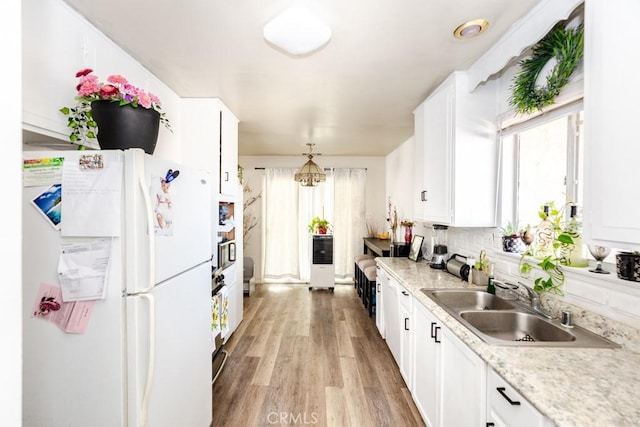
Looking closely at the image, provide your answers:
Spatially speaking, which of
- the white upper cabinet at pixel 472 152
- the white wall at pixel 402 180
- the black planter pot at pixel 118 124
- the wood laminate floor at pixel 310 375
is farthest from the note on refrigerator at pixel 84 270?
the white wall at pixel 402 180

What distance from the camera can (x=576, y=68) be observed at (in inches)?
58.7

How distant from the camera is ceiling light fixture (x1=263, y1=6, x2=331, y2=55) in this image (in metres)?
1.46

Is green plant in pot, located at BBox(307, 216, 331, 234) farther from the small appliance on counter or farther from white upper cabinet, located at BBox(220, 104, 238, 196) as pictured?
the small appliance on counter

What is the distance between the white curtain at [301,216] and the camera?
18.4 ft

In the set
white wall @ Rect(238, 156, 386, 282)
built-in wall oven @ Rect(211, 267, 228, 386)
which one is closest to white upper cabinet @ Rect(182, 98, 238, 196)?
built-in wall oven @ Rect(211, 267, 228, 386)

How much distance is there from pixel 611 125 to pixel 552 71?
798 millimetres

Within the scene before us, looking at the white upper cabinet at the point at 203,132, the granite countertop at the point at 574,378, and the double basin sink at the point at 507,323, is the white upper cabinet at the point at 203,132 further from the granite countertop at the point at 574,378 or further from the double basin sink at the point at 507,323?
the granite countertop at the point at 574,378

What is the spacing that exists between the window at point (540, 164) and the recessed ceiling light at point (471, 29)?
64 centimetres

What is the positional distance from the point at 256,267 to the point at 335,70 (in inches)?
170

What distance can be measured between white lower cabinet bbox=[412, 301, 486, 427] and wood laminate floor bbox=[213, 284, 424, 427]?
347 millimetres

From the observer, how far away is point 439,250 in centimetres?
283

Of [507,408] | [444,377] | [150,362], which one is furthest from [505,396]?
[150,362]

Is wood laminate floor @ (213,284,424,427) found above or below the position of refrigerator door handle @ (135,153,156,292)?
below
